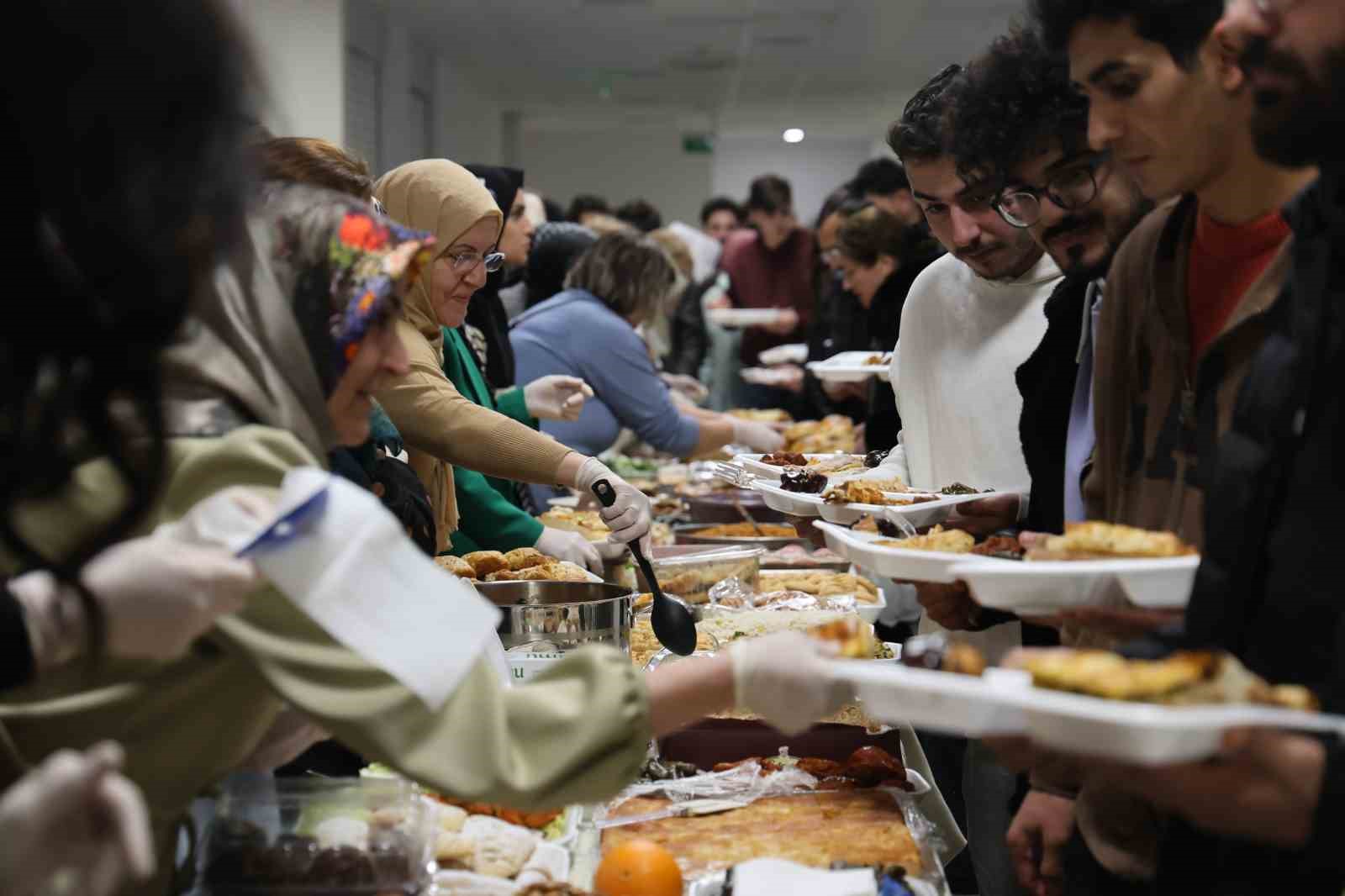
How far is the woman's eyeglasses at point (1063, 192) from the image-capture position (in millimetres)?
1796

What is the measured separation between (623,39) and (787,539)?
→ 867 cm

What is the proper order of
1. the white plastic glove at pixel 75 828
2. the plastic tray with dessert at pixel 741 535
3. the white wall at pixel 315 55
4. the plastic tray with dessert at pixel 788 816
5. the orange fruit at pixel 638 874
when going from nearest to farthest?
the white plastic glove at pixel 75 828
the orange fruit at pixel 638 874
the plastic tray with dessert at pixel 788 816
the plastic tray with dessert at pixel 741 535
the white wall at pixel 315 55

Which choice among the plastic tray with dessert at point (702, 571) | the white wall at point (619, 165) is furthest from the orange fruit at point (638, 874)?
the white wall at point (619, 165)

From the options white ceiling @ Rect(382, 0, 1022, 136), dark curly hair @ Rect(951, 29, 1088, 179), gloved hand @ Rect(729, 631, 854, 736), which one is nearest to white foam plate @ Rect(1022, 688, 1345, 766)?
gloved hand @ Rect(729, 631, 854, 736)

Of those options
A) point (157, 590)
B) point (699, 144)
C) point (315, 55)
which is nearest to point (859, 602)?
point (157, 590)

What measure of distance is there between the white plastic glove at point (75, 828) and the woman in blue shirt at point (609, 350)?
3.47 m

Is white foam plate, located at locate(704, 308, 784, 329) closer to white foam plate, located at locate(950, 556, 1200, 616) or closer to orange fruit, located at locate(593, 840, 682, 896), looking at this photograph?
orange fruit, located at locate(593, 840, 682, 896)

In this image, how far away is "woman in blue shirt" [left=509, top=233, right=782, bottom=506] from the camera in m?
4.48

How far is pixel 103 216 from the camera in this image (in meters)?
1.02

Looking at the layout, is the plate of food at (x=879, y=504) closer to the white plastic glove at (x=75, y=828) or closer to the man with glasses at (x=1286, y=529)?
the man with glasses at (x=1286, y=529)

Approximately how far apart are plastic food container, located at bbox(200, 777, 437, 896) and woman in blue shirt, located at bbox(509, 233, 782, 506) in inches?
117

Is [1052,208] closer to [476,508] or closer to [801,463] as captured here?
[801,463]

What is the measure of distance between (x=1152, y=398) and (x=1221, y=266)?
155 mm

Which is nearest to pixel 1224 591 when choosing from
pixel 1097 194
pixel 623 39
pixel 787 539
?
pixel 1097 194
